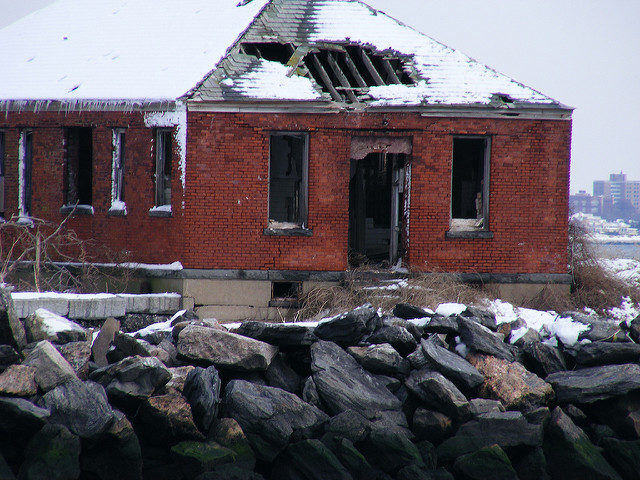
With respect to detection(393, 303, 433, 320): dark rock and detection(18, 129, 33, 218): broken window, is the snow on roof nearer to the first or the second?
detection(18, 129, 33, 218): broken window

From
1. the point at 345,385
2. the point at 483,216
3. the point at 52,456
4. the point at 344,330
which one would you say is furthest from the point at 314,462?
the point at 483,216

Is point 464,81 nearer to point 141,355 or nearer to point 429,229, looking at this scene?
point 429,229

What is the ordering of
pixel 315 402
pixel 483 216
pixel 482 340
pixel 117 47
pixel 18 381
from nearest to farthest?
pixel 18 381 < pixel 315 402 < pixel 482 340 < pixel 483 216 < pixel 117 47

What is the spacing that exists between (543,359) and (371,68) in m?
7.20

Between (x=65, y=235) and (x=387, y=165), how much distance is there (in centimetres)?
822

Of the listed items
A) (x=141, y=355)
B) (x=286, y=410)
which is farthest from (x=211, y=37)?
(x=286, y=410)

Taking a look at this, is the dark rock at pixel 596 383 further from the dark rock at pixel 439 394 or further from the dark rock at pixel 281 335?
the dark rock at pixel 281 335

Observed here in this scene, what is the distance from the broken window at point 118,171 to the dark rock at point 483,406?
8993mm

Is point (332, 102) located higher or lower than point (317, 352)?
higher

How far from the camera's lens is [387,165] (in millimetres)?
17328

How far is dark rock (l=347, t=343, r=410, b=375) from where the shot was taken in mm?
8461

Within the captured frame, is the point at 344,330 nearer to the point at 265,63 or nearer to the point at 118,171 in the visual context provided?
the point at 265,63

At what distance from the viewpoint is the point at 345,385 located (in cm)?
809

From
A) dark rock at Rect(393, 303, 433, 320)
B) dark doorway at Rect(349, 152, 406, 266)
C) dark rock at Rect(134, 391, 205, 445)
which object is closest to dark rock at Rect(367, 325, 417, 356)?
dark rock at Rect(393, 303, 433, 320)
